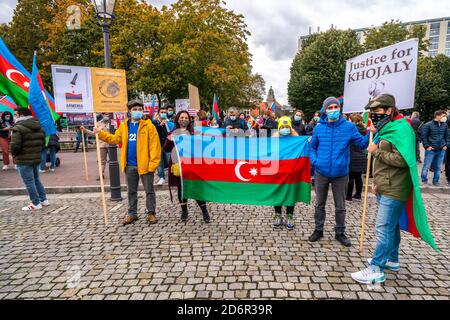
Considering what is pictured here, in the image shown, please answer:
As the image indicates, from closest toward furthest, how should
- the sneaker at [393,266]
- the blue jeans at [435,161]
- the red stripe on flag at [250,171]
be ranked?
the sneaker at [393,266]
the red stripe on flag at [250,171]
the blue jeans at [435,161]

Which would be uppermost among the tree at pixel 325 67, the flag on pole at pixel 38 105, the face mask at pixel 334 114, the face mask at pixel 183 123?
the tree at pixel 325 67

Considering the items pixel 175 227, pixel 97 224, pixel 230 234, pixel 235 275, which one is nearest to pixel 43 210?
pixel 97 224

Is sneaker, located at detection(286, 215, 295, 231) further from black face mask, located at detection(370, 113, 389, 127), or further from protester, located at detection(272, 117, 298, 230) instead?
black face mask, located at detection(370, 113, 389, 127)

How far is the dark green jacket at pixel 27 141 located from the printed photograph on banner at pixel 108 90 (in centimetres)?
155

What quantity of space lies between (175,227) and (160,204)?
5.17 ft

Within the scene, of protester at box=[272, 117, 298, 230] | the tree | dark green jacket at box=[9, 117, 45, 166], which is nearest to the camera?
protester at box=[272, 117, 298, 230]

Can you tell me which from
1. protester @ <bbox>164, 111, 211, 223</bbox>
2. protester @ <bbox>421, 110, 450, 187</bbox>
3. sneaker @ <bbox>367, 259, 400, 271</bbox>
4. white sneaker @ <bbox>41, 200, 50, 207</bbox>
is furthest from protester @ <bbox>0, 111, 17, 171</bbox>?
protester @ <bbox>421, 110, 450, 187</bbox>

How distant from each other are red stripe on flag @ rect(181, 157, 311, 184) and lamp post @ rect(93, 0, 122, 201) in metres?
2.49

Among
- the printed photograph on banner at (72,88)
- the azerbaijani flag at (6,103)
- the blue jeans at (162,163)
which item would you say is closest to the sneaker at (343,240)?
the blue jeans at (162,163)

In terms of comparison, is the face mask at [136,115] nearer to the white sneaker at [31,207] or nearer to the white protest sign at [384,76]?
the white sneaker at [31,207]

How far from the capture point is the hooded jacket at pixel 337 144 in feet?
13.1

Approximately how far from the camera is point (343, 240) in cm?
417

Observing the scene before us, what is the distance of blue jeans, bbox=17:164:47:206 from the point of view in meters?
5.94
